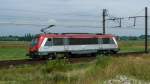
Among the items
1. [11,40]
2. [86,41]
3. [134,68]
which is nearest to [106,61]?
[134,68]

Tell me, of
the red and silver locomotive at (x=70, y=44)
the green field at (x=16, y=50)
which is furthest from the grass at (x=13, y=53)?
the red and silver locomotive at (x=70, y=44)

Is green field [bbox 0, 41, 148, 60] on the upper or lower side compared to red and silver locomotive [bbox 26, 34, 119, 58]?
lower

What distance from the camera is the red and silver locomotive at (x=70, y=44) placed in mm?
38106

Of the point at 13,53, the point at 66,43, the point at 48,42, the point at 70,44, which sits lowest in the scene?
the point at 13,53

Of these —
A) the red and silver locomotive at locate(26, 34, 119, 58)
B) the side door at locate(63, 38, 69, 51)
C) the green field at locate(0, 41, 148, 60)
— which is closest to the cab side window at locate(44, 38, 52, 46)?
the red and silver locomotive at locate(26, 34, 119, 58)

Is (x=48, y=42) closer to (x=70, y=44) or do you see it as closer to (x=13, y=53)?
(x=70, y=44)

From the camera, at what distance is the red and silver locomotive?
38106 millimetres

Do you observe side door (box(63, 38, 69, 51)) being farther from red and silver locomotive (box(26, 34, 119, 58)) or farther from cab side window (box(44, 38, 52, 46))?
cab side window (box(44, 38, 52, 46))

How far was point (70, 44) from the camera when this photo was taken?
134 feet

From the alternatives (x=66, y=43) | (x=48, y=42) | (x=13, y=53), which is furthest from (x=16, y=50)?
(x=48, y=42)

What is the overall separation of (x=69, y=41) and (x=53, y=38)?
8.25 feet

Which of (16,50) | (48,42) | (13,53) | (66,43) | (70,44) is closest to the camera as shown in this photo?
(48,42)

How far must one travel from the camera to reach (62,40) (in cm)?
3991

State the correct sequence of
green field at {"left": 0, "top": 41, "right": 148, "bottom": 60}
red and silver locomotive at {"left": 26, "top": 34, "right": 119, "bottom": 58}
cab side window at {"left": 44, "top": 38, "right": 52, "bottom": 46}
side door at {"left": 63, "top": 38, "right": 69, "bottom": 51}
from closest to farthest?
red and silver locomotive at {"left": 26, "top": 34, "right": 119, "bottom": 58} < cab side window at {"left": 44, "top": 38, "right": 52, "bottom": 46} < side door at {"left": 63, "top": 38, "right": 69, "bottom": 51} < green field at {"left": 0, "top": 41, "right": 148, "bottom": 60}
